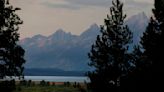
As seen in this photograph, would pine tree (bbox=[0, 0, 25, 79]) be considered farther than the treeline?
Yes

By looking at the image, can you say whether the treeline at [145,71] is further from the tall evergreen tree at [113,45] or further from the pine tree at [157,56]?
the tall evergreen tree at [113,45]

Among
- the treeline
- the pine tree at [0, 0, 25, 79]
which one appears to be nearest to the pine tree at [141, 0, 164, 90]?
the treeline

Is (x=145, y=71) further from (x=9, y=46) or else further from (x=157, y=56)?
(x=9, y=46)

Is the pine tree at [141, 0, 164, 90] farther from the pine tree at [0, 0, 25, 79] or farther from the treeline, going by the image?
the pine tree at [0, 0, 25, 79]

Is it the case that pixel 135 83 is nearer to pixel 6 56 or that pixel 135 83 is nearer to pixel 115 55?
pixel 6 56

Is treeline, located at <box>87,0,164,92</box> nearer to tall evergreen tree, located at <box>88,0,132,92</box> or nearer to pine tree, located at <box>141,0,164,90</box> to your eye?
pine tree, located at <box>141,0,164,90</box>

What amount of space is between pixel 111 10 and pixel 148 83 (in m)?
23.4

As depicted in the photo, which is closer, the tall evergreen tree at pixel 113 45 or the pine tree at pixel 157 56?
the pine tree at pixel 157 56

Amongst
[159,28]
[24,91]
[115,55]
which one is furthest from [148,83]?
[24,91]

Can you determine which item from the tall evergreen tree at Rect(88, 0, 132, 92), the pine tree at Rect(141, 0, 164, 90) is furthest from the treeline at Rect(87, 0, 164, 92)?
the tall evergreen tree at Rect(88, 0, 132, 92)

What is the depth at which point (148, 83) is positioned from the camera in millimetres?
22141

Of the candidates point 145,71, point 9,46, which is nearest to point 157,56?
point 145,71

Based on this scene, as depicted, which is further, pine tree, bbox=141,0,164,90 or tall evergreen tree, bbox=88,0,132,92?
tall evergreen tree, bbox=88,0,132,92

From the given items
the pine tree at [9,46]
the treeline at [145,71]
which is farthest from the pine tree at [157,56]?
the pine tree at [9,46]
